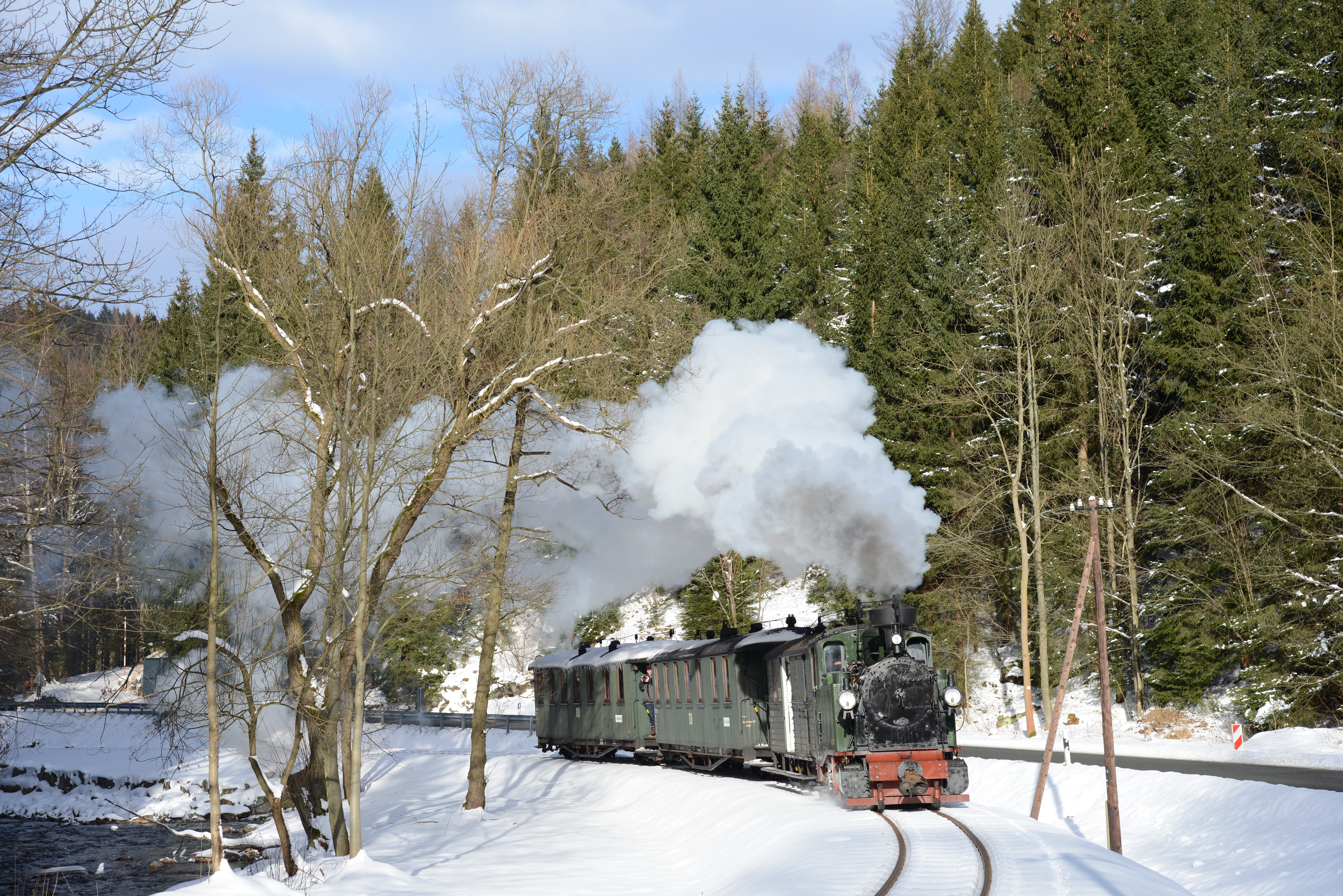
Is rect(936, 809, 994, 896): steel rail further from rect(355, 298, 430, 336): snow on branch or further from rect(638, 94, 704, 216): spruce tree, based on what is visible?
rect(638, 94, 704, 216): spruce tree

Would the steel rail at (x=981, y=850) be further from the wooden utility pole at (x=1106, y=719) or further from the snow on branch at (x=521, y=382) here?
the snow on branch at (x=521, y=382)

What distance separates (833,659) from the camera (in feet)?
55.1

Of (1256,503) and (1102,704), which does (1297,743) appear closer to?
(1256,503)

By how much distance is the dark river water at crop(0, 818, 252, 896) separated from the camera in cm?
2100

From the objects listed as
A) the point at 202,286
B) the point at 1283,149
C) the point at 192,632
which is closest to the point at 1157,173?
the point at 1283,149

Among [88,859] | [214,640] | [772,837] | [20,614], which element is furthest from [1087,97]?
[88,859]

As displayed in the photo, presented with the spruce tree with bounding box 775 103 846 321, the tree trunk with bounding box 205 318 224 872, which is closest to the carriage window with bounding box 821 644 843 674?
the tree trunk with bounding box 205 318 224 872

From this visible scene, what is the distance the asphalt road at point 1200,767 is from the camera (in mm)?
17922

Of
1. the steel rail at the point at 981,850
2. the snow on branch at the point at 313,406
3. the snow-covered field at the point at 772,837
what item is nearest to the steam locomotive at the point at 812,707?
the snow-covered field at the point at 772,837

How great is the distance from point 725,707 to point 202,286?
1402 cm

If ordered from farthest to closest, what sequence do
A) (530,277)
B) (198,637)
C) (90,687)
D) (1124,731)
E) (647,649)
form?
(90,687) → (1124,731) → (647,649) → (530,277) → (198,637)

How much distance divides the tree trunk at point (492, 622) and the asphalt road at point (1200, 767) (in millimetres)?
11698

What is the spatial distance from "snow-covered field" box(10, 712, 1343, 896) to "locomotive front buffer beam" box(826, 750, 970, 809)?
41cm

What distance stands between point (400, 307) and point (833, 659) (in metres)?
9.54
